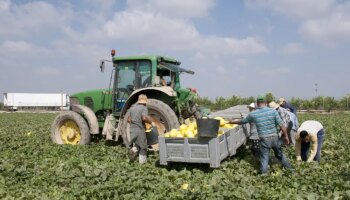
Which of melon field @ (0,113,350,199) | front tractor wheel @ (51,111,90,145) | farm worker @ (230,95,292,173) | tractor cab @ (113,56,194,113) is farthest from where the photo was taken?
front tractor wheel @ (51,111,90,145)

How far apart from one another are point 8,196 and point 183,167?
12.0 ft

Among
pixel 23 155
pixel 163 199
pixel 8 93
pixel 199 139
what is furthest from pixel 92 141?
pixel 8 93

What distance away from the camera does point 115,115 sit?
11.8 m

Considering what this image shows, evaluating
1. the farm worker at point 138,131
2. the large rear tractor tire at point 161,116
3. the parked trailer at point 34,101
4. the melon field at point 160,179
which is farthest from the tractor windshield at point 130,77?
the parked trailer at point 34,101

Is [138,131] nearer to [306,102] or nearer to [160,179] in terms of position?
[160,179]

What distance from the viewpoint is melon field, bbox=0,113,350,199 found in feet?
20.7

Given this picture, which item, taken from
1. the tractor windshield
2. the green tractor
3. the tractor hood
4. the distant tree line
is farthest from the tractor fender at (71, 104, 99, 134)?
the distant tree line

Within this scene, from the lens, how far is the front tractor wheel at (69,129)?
12.0 meters

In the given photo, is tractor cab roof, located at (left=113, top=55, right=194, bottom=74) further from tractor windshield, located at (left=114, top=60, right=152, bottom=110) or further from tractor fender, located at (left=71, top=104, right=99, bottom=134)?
tractor fender, located at (left=71, top=104, right=99, bottom=134)

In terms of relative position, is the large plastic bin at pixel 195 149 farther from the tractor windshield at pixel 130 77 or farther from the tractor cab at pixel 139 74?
the tractor windshield at pixel 130 77

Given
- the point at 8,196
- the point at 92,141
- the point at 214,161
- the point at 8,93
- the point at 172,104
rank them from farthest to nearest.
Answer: the point at 8,93
the point at 92,141
the point at 172,104
the point at 214,161
the point at 8,196

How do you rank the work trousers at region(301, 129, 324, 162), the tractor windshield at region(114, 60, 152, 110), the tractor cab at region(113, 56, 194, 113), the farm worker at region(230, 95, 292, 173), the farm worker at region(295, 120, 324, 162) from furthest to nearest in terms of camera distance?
the tractor windshield at region(114, 60, 152, 110)
the tractor cab at region(113, 56, 194, 113)
the work trousers at region(301, 129, 324, 162)
the farm worker at region(295, 120, 324, 162)
the farm worker at region(230, 95, 292, 173)

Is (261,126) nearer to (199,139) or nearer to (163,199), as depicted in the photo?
(199,139)

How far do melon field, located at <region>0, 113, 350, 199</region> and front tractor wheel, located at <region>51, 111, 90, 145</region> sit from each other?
5.84 feet
